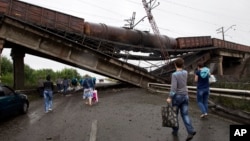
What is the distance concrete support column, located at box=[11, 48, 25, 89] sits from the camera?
28.9 meters

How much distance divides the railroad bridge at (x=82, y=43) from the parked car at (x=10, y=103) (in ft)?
35.3

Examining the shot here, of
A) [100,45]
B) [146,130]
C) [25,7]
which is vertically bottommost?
[146,130]

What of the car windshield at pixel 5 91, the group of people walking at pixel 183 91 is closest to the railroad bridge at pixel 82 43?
the group of people walking at pixel 183 91

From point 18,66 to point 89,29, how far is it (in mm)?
8262

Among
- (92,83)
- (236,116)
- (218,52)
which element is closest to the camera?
(236,116)

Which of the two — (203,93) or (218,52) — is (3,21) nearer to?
(203,93)

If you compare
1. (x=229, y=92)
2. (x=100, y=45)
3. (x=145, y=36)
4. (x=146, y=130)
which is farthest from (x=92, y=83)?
(x=145, y=36)

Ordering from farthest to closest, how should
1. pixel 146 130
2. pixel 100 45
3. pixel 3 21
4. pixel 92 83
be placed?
pixel 100 45 → pixel 3 21 → pixel 92 83 → pixel 146 130

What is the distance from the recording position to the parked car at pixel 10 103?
37.2 ft

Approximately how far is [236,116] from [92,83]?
911 centimetres

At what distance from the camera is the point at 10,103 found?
12070 mm

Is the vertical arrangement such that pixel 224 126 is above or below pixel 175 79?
below

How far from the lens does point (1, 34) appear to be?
22.6 m

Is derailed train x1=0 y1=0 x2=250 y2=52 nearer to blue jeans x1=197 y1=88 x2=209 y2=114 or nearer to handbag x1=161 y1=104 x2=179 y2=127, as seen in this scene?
blue jeans x1=197 y1=88 x2=209 y2=114
